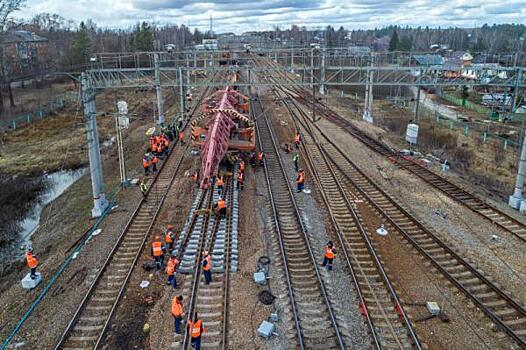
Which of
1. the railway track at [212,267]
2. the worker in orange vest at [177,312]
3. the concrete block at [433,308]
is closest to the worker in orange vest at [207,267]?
the railway track at [212,267]

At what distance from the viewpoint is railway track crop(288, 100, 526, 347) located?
11.2 m

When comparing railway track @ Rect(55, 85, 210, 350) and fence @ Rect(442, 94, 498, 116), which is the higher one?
fence @ Rect(442, 94, 498, 116)

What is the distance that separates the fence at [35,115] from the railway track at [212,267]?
27.7 meters

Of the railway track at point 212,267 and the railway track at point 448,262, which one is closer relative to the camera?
the railway track at point 212,267

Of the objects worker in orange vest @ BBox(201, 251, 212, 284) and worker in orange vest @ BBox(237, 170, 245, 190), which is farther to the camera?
worker in orange vest @ BBox(237, 170, 245, 190)

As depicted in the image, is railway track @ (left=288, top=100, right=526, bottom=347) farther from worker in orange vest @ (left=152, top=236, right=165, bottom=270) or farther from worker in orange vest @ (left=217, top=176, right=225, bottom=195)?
worker in orange vest @ (left=152, top=236, right=165, bottom=270)

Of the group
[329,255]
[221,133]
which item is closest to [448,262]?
[329,255]

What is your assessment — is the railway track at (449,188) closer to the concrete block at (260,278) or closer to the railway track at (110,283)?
the concrete block at (260,278)

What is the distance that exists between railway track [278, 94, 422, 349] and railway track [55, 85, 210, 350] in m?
6.93

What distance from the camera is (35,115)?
41969 mm

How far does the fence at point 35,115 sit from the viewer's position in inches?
1502

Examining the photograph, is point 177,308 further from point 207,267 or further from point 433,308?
point 433,308

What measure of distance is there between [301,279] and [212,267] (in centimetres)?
283

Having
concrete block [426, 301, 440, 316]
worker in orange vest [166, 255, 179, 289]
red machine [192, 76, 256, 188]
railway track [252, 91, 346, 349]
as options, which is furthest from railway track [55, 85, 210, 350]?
concrete block [426, 301, 440, 316]
